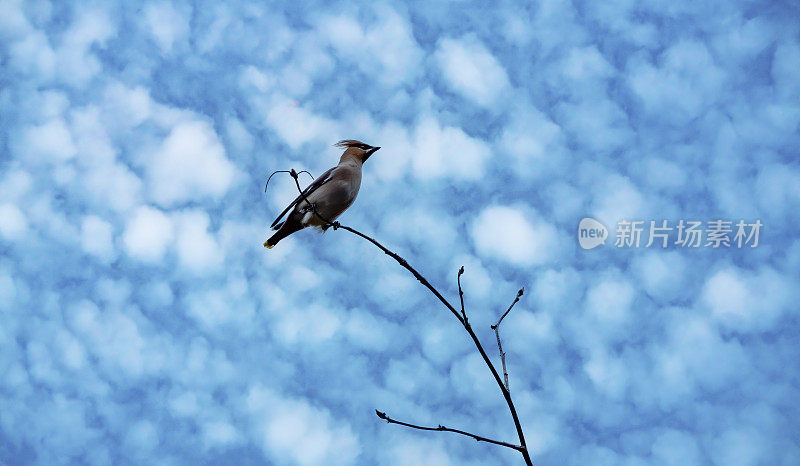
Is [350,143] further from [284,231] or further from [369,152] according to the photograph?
[284,231]

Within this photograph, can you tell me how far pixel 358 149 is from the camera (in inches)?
281

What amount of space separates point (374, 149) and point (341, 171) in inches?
26.4

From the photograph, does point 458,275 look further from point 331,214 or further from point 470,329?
point 331,214

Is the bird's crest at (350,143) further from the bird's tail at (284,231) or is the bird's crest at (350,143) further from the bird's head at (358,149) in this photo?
the bird's tail at (284,231)

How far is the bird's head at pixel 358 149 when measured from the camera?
279 inches

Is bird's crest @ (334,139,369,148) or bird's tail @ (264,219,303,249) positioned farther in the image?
bird's crest @ (334,139,369,148)

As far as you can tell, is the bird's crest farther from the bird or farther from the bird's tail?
the bird's tail

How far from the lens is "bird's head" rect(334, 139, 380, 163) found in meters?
7.08

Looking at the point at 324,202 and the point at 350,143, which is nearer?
the point at 324,202

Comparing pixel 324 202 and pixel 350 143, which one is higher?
pixel 350 143

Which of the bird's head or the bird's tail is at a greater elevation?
the bird's head

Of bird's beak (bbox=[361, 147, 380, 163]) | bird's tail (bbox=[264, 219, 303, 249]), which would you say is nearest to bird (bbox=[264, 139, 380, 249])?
bird's tail (bbox=[264, 219, 303, 249])

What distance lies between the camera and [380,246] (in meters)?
2.88

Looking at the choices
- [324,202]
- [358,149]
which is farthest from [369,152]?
[324,202]
